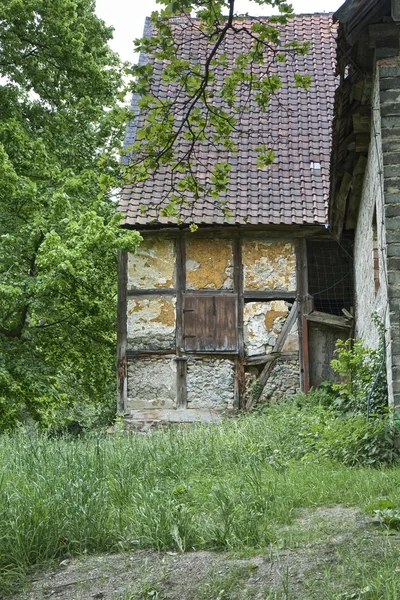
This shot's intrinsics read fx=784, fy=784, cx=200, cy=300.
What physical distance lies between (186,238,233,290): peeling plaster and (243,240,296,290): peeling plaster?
1.07ft

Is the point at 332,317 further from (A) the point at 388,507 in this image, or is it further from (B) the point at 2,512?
(B) the point at 2,512

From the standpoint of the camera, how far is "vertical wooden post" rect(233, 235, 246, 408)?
13.9 meters

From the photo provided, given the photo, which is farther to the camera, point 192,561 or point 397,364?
point 397,364

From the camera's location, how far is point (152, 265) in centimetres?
1422

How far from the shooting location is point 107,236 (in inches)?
488

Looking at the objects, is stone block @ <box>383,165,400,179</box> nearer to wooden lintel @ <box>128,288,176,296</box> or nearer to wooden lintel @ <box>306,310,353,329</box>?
wooden lintel @ <box>306,310,353,329</box>

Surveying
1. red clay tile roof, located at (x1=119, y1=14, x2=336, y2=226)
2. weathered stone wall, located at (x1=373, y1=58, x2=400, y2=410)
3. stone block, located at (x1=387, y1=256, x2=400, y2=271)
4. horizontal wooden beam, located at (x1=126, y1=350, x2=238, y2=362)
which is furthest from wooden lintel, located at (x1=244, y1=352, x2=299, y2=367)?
stone block, located at (x1=387, y1=256, x2=400, y2=271)

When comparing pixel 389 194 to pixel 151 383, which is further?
pixel 151 383

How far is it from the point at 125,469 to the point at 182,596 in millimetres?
2261

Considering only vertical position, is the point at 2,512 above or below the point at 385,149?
below

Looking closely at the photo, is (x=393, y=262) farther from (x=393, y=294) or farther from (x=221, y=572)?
(x=221, y=572)

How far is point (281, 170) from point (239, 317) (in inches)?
125

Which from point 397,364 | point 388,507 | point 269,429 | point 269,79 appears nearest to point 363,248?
point 269,429

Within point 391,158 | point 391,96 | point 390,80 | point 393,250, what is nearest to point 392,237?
point 393,250
